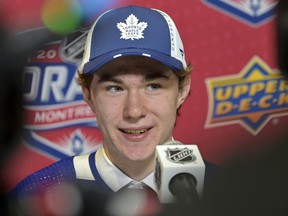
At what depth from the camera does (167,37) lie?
73 centimetres

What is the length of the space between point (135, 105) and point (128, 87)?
3 centimetres

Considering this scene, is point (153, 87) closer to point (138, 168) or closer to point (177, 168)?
point (138, 168)

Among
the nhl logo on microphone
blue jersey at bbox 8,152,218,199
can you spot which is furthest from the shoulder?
the nhl logo on microphone

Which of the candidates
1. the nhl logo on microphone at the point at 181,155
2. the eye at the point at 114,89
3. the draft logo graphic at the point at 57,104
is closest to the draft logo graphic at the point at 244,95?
the draft logo graphic at the point at 57,104

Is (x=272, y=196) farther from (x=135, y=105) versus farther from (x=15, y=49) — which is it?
(x=15, y=49)

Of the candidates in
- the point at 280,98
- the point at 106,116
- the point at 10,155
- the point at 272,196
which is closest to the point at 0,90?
the point at 10,155

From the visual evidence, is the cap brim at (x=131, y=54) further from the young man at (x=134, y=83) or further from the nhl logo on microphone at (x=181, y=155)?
the nhl logo on microphone at (x=181, y=155)

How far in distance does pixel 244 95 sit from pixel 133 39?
2.19 ft

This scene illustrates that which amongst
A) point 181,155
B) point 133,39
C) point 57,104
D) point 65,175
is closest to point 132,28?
point 133,39

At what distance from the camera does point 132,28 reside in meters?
0.71

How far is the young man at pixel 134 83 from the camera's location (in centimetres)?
69

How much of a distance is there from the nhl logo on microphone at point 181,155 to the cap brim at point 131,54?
300 millimetres

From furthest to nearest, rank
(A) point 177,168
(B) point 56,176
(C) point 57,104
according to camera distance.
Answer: (C) point 57,104 → (B) point 56,176 → (A) point 177,168

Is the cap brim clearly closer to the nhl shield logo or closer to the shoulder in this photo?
the shoulder
